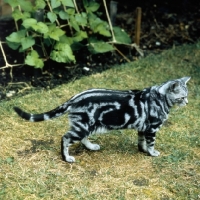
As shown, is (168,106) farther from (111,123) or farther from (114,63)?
(114,63)

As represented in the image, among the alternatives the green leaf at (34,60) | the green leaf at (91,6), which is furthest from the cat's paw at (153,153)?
the green leaf at (91,6)

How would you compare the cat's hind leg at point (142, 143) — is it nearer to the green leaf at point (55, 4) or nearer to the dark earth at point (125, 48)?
the dark earth at point (125, 48)

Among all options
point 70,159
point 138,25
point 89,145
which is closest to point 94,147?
point 89,145

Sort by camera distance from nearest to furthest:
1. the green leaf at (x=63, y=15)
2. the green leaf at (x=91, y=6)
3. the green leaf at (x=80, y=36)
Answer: the green leaf at (x=63, y=15)
the green leaf at (x=80, y=36)
the green leaf at (x=91, y=6)

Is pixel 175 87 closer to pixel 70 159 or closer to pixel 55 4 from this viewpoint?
pixel 70 159

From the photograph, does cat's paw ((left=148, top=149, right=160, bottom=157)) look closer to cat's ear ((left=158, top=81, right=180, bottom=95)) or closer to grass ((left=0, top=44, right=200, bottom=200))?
grass ((left=0, top=44, right=200, bottom=200))

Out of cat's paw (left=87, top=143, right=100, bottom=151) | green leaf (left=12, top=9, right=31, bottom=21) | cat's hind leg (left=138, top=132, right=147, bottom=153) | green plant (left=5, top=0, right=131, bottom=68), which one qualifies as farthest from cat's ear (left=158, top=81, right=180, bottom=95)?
green leaf (left=12, top=9, right=31, bottom=21)

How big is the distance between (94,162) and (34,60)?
2107mm

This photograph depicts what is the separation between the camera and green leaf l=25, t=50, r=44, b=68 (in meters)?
5.79

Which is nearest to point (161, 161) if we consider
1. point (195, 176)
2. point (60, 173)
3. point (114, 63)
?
point (195, 176)

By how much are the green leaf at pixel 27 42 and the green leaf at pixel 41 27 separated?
170 mm

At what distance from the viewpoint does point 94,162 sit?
427cm

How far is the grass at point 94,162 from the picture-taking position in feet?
12.5

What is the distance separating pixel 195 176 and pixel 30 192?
153 cm
